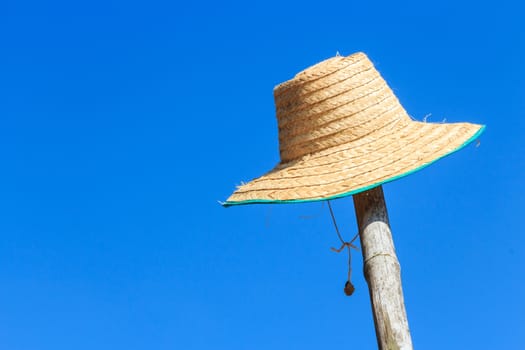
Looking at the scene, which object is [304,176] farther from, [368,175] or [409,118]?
[409,118]

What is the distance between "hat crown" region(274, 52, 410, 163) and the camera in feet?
14.5

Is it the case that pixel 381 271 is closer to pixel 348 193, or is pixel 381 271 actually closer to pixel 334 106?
pixel 348 193

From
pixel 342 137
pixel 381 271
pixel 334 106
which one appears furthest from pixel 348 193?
pixel 334 106

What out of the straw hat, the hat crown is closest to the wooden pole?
the straw hat

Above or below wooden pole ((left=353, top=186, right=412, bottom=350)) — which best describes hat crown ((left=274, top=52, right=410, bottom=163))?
above

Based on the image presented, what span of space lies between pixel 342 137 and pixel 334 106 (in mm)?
200

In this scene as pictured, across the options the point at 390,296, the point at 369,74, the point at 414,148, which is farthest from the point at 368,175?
the point at 369,74

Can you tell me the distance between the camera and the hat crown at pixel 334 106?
441cm

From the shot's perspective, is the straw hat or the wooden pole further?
the straw hat

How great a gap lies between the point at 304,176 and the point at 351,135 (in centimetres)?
40

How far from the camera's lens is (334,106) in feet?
14.7

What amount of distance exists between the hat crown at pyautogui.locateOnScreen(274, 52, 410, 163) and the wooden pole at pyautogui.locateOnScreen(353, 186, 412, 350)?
0.41 metres

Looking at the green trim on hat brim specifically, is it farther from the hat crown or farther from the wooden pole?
the hat crown

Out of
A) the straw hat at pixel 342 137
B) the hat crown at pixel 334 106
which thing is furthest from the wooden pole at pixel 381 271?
the hat crown at pixel 334 106
